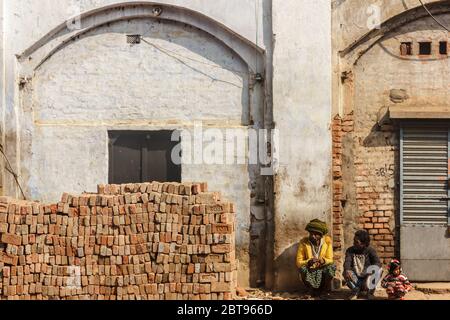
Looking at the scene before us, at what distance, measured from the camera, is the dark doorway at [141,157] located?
11.0 meters

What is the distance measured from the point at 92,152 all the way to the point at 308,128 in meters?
2.86

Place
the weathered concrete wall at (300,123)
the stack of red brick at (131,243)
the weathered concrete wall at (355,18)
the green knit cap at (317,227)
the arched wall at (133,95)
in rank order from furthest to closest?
the arched wall at (133,95), the weathered concrete wall at (355,18), the weathered concrete wall at (300,123), the green knit cap at (317,227), the stack of red brick at (131,243)

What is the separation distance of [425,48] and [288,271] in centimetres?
344

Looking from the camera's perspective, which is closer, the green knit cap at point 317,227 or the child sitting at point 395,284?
the child sitting at point 395,284

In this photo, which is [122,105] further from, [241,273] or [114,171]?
[241,273]

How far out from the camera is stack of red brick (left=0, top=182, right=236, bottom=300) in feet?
30.6

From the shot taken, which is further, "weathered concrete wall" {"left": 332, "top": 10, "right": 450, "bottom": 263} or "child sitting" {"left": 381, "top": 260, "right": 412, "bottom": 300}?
"weathered concrete wall" {"left": 332, "top": 10, "right": 450, "bottom": 263}

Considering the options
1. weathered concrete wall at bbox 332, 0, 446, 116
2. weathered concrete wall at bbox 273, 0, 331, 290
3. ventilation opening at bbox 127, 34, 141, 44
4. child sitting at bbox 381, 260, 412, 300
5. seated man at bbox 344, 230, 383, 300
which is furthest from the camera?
ventilation opening at bbox 127, 34, 141, 44

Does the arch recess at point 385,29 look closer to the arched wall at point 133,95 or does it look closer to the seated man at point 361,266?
the arched wall at point 133,95

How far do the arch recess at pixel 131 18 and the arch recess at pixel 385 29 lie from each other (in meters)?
1.18

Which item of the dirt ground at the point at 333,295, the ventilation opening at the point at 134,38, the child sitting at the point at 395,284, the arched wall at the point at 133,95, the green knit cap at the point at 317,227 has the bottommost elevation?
the dirt ground at the point at 333,295

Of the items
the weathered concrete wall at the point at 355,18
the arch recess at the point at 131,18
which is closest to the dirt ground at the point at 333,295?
the weathered concrete wall at the point at 355,18

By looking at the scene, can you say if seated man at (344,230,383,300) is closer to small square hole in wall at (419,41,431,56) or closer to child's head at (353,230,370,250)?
child's head at (353,230,370,250)

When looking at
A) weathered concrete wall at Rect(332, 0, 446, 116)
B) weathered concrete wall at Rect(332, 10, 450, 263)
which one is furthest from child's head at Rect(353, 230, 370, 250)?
weathered concrete wall at Rect(332, 0, 446, 116)
